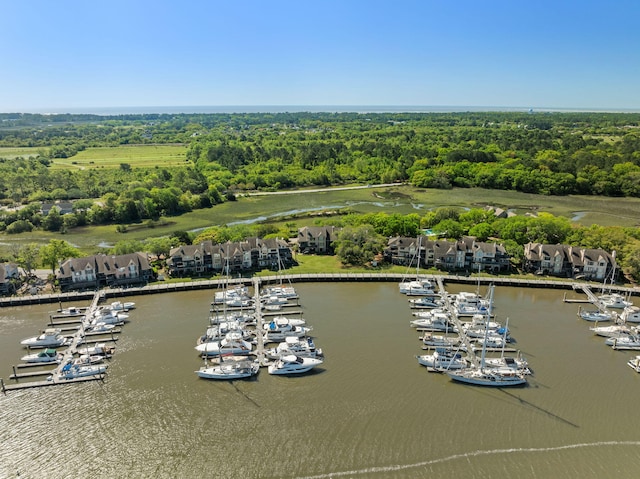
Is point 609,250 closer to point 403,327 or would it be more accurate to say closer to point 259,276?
point 403,327

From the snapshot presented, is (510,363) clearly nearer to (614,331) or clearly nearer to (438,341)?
(438,341)

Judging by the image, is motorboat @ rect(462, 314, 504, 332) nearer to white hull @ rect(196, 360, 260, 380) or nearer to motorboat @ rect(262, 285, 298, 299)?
motorboat @ rect(262, 285, 298, 299)

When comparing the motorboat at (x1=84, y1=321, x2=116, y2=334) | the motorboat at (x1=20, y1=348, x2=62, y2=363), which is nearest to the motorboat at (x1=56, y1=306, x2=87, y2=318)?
the motorboat at (x1=84, y1=321, x2=116, y2=334)

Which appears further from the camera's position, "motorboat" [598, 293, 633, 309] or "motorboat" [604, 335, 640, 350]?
"motorboat" [598, 293, 633, 309]

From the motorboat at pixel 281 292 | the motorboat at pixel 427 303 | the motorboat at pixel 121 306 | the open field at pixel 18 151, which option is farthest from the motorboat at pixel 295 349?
the open field at pixel 18 151

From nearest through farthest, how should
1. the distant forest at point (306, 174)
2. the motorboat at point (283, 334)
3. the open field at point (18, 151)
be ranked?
the motorboat at point (283, 334) → the distant forest at point (306, 174) → the open field at point (18, 151)

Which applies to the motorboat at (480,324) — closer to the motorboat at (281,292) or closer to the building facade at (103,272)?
the motorboat at (281,292)
